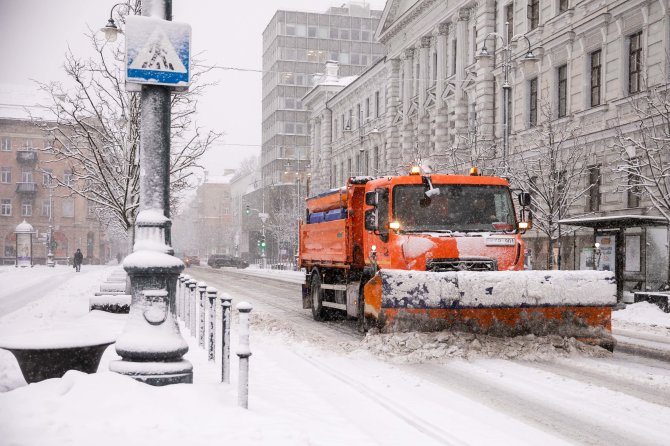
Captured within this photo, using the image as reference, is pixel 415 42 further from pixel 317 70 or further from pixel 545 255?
pixel 317 70

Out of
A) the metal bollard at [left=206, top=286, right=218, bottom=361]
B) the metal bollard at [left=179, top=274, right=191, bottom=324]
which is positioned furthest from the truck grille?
the metal bollard at [left=179, top=274, right=191, bottom=324]

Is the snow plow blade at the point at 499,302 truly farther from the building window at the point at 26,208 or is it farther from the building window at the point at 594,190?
the building window at the point at 26,208

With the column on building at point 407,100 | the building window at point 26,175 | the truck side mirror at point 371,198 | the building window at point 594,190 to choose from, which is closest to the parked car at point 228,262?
the building window at point 26,175

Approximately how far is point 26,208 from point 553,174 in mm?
71170

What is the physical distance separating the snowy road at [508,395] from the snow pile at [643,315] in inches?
279

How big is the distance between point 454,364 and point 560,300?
1896mm

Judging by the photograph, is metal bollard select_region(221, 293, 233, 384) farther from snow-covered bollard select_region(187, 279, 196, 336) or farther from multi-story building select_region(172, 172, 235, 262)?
multi-story building select_region(172, 172, 235, 262)

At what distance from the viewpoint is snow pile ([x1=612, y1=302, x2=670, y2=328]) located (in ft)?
56.8

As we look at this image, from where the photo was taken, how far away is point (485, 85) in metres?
38.0

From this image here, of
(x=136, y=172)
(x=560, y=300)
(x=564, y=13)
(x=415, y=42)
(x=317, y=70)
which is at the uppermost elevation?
(x=317, y=70)

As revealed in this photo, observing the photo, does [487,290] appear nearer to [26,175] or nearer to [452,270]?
[452,270]

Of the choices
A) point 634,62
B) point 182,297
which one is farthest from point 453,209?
point 634,62

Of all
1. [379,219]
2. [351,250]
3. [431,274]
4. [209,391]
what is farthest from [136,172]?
[209,391]

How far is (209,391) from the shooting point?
277 inches
